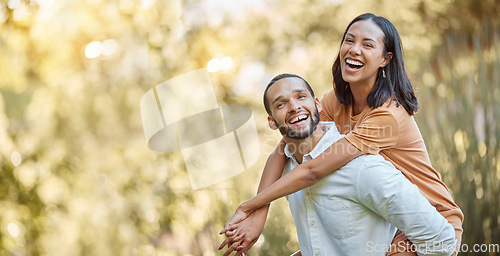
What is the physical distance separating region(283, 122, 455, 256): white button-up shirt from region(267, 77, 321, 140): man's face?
0.28 ft

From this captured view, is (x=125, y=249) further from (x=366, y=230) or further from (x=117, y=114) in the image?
(x=366, y=230)

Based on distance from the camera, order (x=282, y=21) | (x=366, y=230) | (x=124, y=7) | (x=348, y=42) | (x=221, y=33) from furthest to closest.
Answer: (x=282, y=21)
(x=221, y=33)
(x=124, y=7)
(x=348, y=42)
(x=366, y=230)

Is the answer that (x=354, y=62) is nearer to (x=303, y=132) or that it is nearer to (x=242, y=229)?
(x=303, y=132)

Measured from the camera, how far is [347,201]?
1.73 meters

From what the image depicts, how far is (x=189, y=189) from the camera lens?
14.3 ft

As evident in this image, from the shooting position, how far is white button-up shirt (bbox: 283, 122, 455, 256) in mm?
1638

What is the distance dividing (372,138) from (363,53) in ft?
1.03

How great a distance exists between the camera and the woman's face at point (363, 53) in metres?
1.89

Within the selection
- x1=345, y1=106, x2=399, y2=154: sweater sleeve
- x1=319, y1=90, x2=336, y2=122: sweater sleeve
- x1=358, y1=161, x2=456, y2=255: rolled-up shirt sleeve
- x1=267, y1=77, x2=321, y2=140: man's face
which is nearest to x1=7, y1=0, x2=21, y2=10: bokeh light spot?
x1=319, y1=90, x2=336, y2=122: sweater sleeve

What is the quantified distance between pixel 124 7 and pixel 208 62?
1.04 metres

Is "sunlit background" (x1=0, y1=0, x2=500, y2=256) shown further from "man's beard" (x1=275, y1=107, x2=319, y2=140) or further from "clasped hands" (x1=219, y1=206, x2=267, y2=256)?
"man's beard" (x1=275, y1=107, x2=319, y2=140)

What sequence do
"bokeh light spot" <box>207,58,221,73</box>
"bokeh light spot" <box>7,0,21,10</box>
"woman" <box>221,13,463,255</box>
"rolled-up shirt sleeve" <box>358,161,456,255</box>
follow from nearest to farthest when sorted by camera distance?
1. "rolled-up shirt sleeve" <box>358,161,456,255</box>
2. "woman" <box>221,13,463,255</box>
3. "bokeh light spot" <box>7,0,21,10</box>
4. "bokeh light spot" <box>207,58,221,73</box>

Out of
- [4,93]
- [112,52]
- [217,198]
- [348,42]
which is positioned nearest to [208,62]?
[112,52]

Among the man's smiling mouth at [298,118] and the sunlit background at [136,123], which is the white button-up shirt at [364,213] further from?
the sunlit background at [136,123]
